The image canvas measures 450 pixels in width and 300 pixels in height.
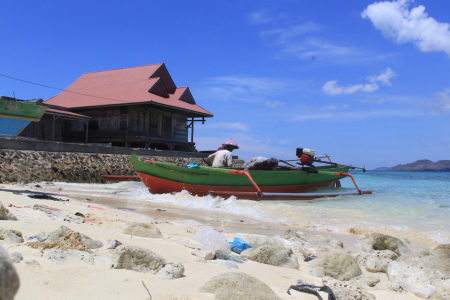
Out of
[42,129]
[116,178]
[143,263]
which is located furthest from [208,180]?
[42,129]

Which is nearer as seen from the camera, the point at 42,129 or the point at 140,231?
the point at 140,231

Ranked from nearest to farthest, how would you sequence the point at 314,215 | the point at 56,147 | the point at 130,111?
the point at 314,215 < the point at 56,147 < the point at 130,111

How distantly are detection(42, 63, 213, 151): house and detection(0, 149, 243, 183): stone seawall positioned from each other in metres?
4.50

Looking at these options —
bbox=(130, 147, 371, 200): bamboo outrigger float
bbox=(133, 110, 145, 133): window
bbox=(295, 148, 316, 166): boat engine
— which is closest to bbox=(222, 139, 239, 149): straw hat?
bbox=(130, 147, 371, 200): bamboo outrigger float

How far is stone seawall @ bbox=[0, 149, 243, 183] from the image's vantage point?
11.1 m

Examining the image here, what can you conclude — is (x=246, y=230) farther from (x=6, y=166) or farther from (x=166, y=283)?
(x=6, y=166)

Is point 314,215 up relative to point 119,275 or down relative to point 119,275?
down

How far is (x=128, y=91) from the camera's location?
71.9 ft

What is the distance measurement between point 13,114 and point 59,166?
4536mm

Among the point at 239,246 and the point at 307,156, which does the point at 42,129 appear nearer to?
the point at 307,156

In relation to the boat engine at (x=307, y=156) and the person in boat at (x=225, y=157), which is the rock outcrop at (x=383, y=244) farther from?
the boat engine at (x=307, y=156)

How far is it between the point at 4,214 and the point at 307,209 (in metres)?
6.71

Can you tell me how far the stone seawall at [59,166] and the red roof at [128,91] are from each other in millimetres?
5487

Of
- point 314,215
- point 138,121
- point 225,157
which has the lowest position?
point 314,215
